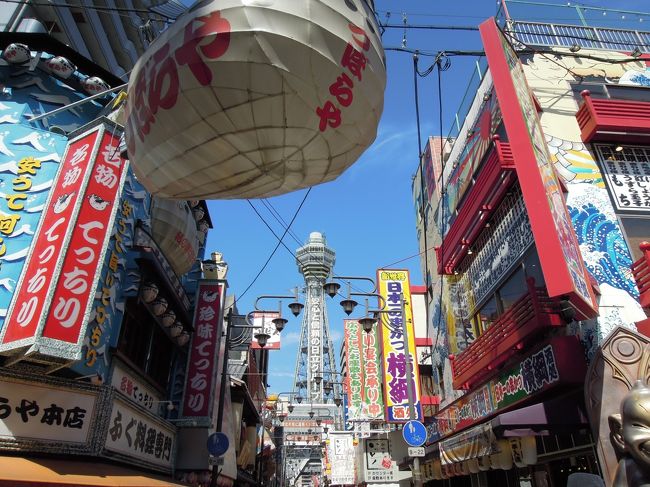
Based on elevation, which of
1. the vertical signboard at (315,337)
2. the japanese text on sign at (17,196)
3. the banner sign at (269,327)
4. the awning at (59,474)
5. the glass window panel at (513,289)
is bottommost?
the awning at (59,474)

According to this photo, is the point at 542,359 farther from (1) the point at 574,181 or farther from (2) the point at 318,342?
(2) the point at 318,342

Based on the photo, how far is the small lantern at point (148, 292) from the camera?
11.0 m

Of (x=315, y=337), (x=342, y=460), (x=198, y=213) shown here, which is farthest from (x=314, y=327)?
(x=198, y=213)

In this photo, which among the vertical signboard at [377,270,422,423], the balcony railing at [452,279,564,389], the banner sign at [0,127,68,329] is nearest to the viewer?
the banner sign at [0,127,68,329]

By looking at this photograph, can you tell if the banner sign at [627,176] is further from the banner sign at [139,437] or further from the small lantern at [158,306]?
the banner sign at [139,437]

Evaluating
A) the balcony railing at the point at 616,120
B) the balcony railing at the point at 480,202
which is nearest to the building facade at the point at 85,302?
the balcony railing at the point at 480,202

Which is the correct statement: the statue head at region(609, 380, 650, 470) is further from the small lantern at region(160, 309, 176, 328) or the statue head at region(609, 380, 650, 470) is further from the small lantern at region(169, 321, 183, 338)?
the small lantern at region(169, 321, 183, 338)

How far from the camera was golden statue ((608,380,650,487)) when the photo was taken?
427 centimetres

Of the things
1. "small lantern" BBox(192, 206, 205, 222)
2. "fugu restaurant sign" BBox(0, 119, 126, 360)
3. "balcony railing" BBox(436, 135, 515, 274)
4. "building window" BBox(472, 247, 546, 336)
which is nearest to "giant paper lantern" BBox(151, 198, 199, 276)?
"small lantern" BBox(192, 206, 205, 222)

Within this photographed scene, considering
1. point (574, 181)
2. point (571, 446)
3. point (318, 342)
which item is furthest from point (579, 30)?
point (318, 342)

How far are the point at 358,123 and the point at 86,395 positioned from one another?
25.4ft

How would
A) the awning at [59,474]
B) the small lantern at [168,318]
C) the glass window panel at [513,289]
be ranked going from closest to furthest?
the awning at [59,474]
the glass window panel at [513,289]
the small lantern at [168,318]

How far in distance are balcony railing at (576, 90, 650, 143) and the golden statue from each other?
803cm

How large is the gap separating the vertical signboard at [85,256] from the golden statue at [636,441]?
7918mm
